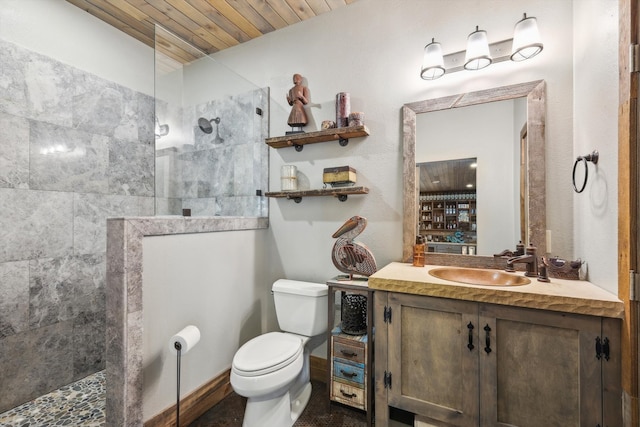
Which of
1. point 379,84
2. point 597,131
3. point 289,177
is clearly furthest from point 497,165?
point 289,177

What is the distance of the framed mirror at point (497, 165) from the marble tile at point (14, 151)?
2.59 meters

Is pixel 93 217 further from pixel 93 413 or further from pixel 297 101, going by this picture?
pixel 297 101

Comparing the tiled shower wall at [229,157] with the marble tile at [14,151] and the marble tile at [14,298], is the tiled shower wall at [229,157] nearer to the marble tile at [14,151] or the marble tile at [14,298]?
the marble tile at [14,151]

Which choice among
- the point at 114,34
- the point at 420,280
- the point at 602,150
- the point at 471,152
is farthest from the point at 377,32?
the point at 114,34

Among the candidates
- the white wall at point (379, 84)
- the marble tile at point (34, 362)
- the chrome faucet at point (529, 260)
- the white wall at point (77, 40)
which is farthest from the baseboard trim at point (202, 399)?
the white wall at point (77, 40)

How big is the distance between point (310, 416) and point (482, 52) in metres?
2.47

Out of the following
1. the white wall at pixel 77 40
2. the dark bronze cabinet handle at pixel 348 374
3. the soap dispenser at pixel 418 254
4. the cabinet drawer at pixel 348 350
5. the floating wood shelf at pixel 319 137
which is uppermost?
the white wall at pixel 77 40

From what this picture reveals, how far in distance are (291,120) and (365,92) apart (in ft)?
2.05

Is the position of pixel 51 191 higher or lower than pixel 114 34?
lower

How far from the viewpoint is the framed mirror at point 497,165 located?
63.9 inches

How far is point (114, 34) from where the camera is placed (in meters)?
2.47

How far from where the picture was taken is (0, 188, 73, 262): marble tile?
177 centimetres

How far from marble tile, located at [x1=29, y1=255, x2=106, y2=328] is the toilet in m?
1.43

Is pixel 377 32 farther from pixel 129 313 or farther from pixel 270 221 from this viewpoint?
pixel 129 313
